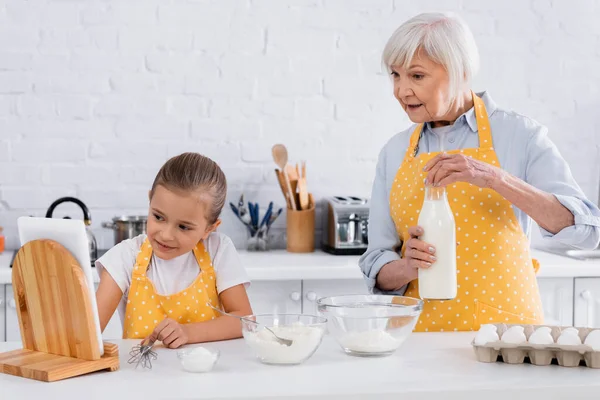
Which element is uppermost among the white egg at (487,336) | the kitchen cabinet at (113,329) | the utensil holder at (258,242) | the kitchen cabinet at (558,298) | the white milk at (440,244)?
the white milk at (440,244)

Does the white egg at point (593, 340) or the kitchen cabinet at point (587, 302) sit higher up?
the white egg at point (593, 340)

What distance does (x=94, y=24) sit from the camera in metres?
3.57

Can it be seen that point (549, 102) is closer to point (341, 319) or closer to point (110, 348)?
point (341, 319)

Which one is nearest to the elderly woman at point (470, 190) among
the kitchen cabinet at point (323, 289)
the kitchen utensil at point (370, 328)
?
the kitchen utensil at point (370, 328)

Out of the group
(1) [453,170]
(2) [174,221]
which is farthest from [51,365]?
(1) [453,170]

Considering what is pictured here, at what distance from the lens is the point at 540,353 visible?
5.41 ft

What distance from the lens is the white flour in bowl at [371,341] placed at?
1.71m

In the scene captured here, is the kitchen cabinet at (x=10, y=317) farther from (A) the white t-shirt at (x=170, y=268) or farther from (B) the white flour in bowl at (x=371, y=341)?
(B) the white flour in bowl at (x=371, y=341)

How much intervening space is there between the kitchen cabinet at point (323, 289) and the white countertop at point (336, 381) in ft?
4.83

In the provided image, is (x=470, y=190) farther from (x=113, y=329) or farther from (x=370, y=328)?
(x=113, y=329)

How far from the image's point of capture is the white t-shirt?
2162mm

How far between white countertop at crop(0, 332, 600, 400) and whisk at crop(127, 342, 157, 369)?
0.05 feet

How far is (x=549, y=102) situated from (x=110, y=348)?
9.41 feet

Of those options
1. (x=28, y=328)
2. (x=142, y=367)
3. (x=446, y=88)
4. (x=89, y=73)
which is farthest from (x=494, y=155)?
(x=89, y=73)
